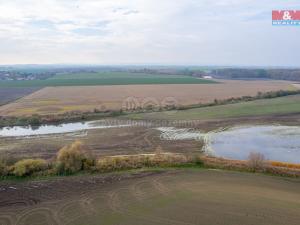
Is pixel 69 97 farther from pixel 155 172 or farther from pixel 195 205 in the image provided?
pixel 195 205

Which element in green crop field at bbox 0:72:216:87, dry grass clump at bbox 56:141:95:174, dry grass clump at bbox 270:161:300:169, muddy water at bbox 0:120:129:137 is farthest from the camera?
A: green crop field at bbox 0:72:216:87

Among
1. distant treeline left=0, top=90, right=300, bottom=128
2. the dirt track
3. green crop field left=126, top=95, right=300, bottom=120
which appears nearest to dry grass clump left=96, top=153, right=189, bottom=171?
the dirt track

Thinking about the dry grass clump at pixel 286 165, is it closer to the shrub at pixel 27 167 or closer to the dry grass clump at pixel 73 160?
the dry grass clump at pixel 73 160

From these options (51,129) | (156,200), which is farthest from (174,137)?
(156,200)

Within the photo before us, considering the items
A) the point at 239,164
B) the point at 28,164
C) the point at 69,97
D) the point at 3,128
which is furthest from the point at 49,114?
the point at 239,164

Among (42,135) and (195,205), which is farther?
(42,135)

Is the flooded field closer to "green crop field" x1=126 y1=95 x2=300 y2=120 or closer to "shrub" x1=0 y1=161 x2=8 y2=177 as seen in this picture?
"green crop field" x1=126 y1=95 x2=300 y2=120

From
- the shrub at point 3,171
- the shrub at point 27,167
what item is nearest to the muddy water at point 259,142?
the shrub at point 27,167

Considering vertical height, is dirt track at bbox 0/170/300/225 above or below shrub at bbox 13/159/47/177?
below
